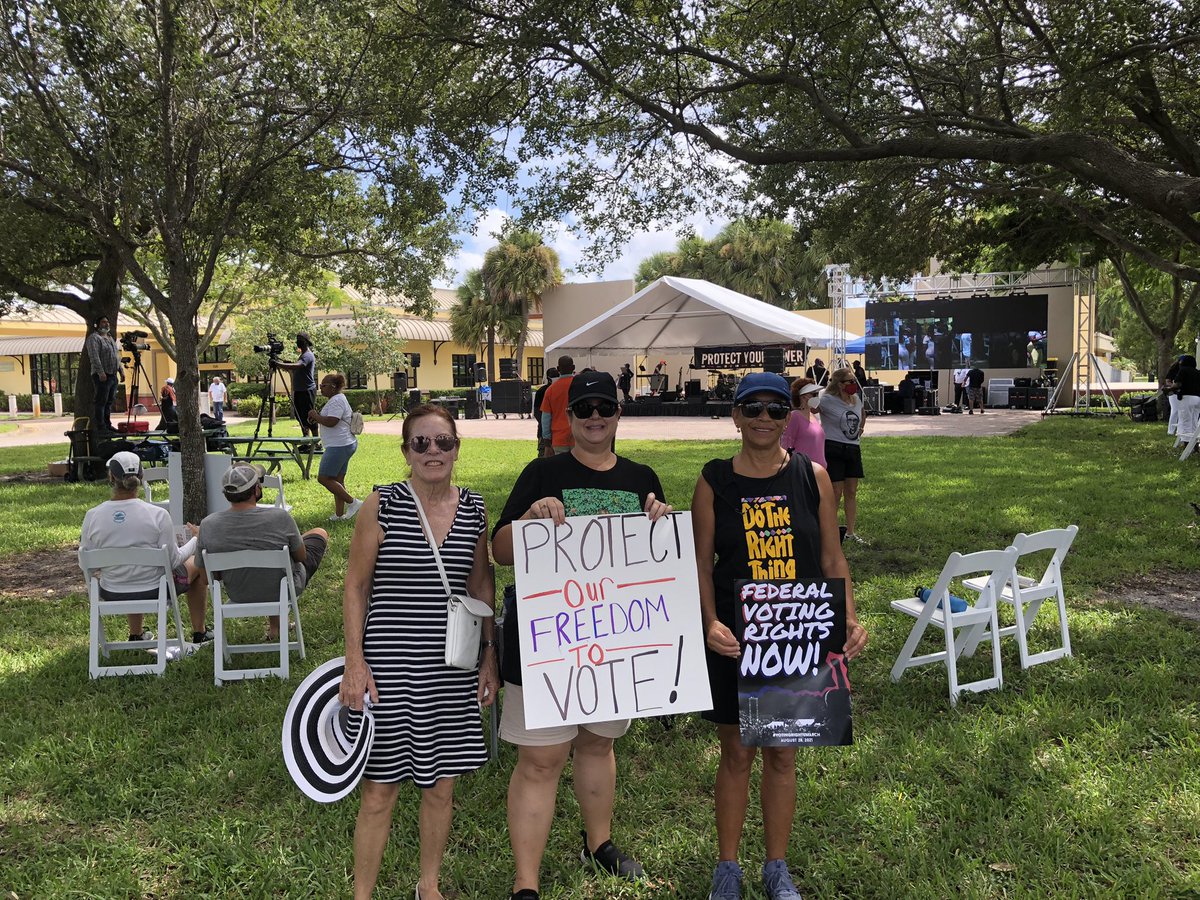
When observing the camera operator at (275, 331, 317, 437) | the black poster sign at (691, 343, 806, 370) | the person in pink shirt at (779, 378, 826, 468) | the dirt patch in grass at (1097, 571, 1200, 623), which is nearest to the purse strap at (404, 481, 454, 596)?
the person in pink shirt at (779, 378, 826, 468)

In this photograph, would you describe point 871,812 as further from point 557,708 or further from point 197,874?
point 197,874

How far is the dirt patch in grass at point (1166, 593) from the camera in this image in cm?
577

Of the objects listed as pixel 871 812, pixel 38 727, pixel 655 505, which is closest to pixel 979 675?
pixel 871 812

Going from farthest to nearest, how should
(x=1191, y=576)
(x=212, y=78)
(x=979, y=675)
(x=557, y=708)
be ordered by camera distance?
(x=212, y=78), (x=1191, y=576), (x=979, y=675), (x=557, y=708)

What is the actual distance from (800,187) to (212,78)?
690 cm

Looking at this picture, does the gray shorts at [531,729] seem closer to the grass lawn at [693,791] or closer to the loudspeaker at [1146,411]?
the grass lawn at [693,791]

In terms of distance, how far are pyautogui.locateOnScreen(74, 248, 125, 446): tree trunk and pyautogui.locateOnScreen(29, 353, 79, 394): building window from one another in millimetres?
32834

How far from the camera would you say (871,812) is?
10.7 ft

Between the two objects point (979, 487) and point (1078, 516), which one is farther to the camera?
point (979, 487)

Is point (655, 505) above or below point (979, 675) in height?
above

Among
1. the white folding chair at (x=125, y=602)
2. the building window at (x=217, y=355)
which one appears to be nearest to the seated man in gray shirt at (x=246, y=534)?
the white folding chair at (x=125, y=602)

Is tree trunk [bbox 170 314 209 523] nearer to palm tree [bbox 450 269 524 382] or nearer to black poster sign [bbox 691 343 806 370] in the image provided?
black poster sign [bbox 691 343 806 370]

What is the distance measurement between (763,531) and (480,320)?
123 ft

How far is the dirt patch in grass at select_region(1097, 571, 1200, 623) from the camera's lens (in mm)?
5766
